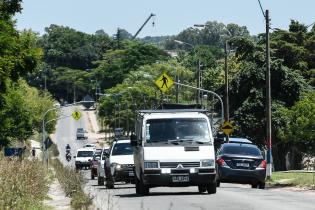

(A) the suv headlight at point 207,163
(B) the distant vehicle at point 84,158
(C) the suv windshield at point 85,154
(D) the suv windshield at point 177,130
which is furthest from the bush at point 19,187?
(C) the suv windshield at point 85,154

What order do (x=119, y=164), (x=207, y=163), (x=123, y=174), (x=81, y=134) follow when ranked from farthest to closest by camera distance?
(x=81, y=134)
(x=119, y=164)
(x=123, y=174)
(x=207, y=163)

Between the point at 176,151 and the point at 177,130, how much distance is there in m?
0.73

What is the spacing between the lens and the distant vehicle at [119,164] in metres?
35.9

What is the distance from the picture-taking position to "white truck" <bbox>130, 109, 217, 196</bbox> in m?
27.0

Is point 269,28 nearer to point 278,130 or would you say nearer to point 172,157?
point 172,157

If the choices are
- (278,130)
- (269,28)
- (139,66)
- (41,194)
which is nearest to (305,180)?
(269,28)

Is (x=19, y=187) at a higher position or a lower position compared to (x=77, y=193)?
higher

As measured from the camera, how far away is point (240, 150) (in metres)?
36.4

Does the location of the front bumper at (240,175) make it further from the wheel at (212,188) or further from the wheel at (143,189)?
the wheel at (143,189)

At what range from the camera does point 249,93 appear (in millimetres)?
75562

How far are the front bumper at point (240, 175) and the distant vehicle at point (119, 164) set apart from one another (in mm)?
3241

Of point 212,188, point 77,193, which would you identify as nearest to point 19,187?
point 77,193

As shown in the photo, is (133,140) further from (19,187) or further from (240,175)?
(19,187)

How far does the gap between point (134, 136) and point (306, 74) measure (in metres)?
63.9
